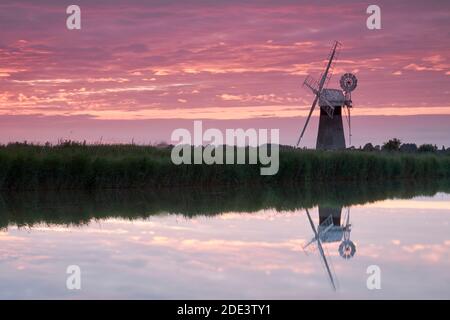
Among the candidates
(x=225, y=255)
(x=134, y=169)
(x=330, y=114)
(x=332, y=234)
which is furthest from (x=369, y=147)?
(x=225, y=255)

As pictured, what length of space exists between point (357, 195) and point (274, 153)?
251 inches

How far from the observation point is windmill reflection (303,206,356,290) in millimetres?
11227

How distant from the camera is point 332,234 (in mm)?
13406

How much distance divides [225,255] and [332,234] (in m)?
2.91

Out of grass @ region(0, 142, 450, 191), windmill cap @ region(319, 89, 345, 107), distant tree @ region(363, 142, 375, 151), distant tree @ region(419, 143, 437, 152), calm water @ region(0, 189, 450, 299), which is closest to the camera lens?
calm water @ region(0, 189, 450, 299)

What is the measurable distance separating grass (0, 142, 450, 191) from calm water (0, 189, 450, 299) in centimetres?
547

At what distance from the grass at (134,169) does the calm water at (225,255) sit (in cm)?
547

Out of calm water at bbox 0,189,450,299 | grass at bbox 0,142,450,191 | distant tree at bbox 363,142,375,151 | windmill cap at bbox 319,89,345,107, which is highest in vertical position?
windmill cap at bbox 319,89,345,107

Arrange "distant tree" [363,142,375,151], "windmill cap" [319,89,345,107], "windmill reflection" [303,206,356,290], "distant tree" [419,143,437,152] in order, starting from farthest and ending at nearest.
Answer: "distant tree" [419,143,437,152]
"distant tree" [363,142,375,151]
"windmill cap" [319,89,345,107]
"windmill reflection" [303,206,356,290]

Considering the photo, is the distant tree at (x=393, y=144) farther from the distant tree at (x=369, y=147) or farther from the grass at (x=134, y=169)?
the grass at (x=134, y=169)

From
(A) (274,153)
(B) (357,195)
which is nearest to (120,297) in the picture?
(B) (357,195)

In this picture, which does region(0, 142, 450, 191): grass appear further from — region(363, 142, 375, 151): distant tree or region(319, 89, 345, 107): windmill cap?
region(363, 142, 375, 151): distant tree

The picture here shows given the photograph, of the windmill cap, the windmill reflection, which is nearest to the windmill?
the windmill cap

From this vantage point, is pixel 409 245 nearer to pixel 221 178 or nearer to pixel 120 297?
pixel 120 297
